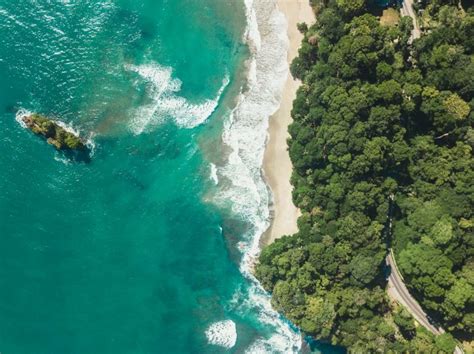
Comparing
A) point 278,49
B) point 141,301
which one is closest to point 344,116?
point 278,49

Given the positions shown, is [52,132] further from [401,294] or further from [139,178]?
[401,294]

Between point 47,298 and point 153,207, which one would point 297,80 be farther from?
point 47,298

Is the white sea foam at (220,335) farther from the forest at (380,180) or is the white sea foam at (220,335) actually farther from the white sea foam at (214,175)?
the white sea foam at (214,175)

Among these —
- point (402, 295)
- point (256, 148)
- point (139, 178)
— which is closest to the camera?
point (402, 295)

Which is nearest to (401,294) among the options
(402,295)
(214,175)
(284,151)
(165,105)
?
(402,295)

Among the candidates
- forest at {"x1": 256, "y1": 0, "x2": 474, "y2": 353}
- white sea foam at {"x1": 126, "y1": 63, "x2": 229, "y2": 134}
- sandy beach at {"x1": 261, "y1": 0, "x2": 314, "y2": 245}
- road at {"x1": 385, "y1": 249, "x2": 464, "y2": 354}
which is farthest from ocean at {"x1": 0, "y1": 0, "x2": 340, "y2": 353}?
road at {"x1": 385, "y1": 249, "x2": 464, "y2": 354}

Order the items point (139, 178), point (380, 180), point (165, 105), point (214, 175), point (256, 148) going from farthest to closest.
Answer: point (214, 175)
point (256, 148)
point (165, 105)
point (139, 178)
point (380, 180)
